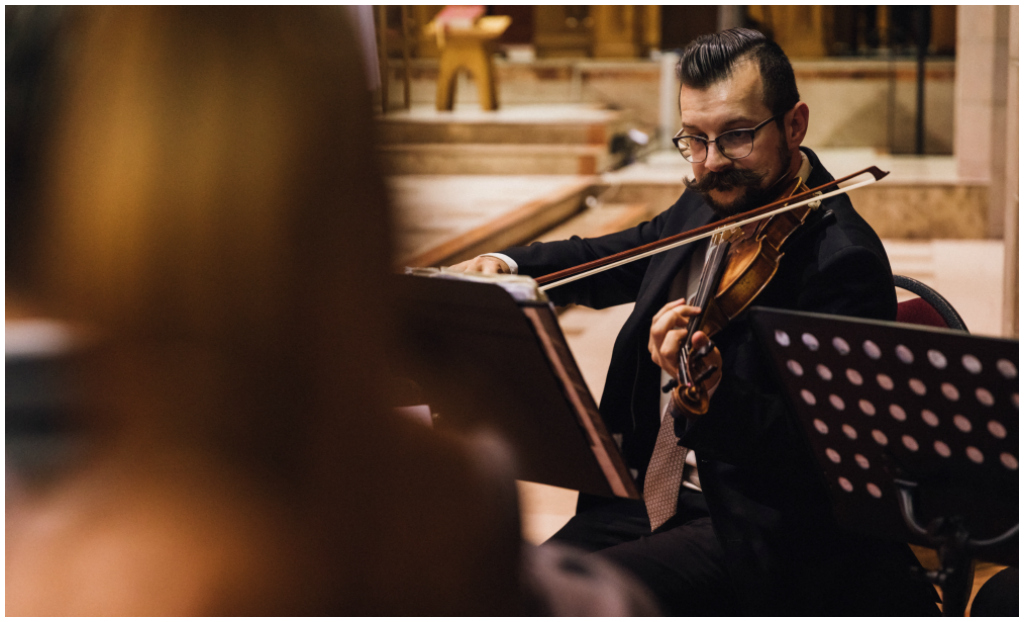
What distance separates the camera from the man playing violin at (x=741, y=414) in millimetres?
1429

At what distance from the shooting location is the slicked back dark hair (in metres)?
1.56

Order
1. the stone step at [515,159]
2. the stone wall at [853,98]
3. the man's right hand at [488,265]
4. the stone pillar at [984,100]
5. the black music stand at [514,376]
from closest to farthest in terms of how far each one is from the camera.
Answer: the black music stand at [514,376] < the man's right hand at [488,265] < the stone pillar at [984,100] < the stone step at [515,159] < the stone wall at [853,98]

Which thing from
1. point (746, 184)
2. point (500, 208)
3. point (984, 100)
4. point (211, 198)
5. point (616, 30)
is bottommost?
point (500, 208)

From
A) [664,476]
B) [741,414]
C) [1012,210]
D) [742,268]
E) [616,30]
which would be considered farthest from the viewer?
[616,30]

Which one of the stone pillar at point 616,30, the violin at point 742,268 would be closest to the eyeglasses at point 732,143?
the violin at point 742,268

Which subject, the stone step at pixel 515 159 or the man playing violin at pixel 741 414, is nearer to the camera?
the man playing violin at pixel 741 414

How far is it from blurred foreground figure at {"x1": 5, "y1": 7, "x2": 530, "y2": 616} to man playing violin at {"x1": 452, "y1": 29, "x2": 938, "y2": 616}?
0.81m

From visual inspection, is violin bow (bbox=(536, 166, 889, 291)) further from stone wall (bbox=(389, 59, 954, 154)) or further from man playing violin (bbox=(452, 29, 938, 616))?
stone wall (bbox=(389, 59, 954, 154))

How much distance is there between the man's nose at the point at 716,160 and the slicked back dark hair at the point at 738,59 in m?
0.10

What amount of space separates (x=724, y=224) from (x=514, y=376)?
0.60 metres

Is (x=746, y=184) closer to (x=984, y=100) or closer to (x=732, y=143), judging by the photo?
(x=732, y=143)

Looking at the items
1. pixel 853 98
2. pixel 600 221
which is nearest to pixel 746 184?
pixel 600 221

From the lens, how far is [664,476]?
64.8 inches

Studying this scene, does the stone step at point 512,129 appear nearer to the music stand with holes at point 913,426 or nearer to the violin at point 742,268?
the violin at point 742,268
